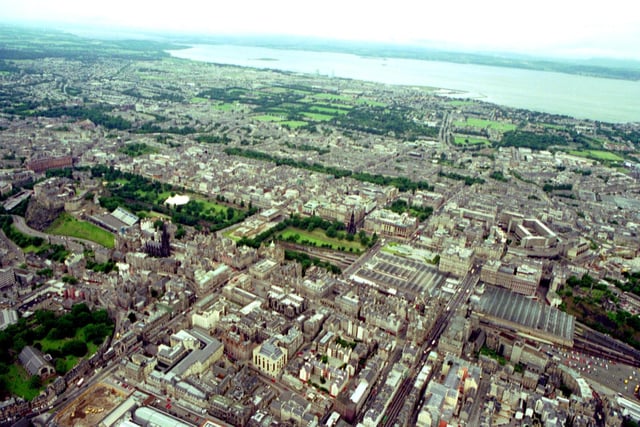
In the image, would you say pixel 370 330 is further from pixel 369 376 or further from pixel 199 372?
pixel 199 372

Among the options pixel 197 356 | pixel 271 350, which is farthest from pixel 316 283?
pixel 197 356

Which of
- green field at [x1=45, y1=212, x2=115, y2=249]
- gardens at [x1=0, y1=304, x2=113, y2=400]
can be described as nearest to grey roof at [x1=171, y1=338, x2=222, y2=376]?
gardens at [x1=0, y1=304, x2=113, y2=400]

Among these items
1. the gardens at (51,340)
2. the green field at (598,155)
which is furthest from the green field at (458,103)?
the gardens at (51,340)

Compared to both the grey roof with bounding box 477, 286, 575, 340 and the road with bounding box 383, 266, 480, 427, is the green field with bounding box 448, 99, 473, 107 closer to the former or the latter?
the road with bounding box 383, 266, 480, 427

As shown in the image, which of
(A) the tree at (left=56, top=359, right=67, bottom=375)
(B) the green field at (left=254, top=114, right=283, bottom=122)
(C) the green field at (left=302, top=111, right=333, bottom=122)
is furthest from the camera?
(C) the green field at (left=302, top=111, right=333, bottom=122)

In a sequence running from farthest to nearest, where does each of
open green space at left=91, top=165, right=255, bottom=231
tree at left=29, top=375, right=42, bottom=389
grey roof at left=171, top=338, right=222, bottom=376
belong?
open green space at left=91, top=165, right=255, bottom=231
grey roof at left=171, top=338, right=222, bottom=376
tree at left=29, top=375, right=42, bottom=389

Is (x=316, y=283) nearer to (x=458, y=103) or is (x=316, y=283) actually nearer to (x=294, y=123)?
(x=294, y=123)

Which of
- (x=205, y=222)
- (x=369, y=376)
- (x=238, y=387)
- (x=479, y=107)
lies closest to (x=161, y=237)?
(x=205, y=222)
